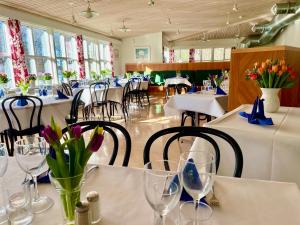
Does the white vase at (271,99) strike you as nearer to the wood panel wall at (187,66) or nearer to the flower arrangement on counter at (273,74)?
the flower arrangement on counter at (273,74)

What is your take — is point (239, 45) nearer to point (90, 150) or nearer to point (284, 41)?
point (284, 41)

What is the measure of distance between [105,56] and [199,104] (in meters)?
8.38

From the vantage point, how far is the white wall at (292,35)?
7594 millimetres

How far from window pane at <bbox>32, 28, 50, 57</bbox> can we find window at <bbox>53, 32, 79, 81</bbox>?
0.33 meters

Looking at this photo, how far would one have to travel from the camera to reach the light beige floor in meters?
3.15

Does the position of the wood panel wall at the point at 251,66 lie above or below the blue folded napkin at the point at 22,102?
above

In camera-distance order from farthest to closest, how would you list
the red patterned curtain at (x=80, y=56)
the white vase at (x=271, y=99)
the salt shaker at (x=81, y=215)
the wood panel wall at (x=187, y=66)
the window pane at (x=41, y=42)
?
the wood panel wall at (x=187, y=66) → the red patterned curtain at (x=80, y=56) → the window pane at (x=41, y=42) → the white vase at (x=271, y=99) → the salt shaker at (x=81, y=215)

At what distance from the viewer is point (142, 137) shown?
4.05 metres

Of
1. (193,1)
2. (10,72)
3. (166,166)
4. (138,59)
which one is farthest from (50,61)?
(166,166)

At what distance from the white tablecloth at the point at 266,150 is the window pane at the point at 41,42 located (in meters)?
6.45

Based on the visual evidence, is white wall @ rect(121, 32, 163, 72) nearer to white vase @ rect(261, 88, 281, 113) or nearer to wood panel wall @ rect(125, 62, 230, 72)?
wood panel wall @ rect(125, 62, 230, 72)

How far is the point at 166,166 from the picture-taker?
2.54 ft

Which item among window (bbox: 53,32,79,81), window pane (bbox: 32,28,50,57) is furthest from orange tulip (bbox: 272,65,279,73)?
window (bbox: 53,32,79,81)

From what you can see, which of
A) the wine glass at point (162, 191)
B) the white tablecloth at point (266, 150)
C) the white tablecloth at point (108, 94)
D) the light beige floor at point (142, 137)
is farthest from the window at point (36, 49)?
the wine glass at point (162, 191)
